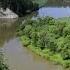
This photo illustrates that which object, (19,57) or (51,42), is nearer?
(19,57)

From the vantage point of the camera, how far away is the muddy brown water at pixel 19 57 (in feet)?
71.8

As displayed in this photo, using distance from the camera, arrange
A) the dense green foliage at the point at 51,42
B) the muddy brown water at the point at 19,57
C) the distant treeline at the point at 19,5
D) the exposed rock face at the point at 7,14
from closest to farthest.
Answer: the muddy brown water at the point at 19,57, the dense green foliage at the point at 51,42, the exposed rock face at the point at 7,14, the distant treeline at the point at 19,5

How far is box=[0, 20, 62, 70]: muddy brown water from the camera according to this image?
71.8 ft

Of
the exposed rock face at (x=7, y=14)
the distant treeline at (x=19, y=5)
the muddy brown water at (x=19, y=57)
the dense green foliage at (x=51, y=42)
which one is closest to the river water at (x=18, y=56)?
the muddy brown water at (x=19, y=57)

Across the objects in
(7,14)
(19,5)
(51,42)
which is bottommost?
(7,14)

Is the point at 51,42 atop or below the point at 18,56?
atop

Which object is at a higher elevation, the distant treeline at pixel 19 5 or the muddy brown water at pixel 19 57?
the muddy brown water at pixel 19 57

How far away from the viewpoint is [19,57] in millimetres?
24953

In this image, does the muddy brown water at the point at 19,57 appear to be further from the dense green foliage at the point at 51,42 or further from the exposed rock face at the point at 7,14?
the exposed rock face at the point at 7,14

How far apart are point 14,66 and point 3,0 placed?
3135 centimetres

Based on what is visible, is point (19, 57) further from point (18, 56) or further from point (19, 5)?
point (19, 5)

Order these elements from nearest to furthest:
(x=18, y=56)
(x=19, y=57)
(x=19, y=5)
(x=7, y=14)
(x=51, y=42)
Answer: (x=19, y=57) < (x=18, y=56) < (x=51, y=42) < (x=7, y=14) < (x=19, y=5)

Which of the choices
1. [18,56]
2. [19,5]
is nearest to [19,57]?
[18,56]

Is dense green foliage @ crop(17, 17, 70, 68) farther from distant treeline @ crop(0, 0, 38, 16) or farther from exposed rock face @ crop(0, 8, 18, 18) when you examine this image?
distant treeline @ crop(0, 0, 38, 16)
